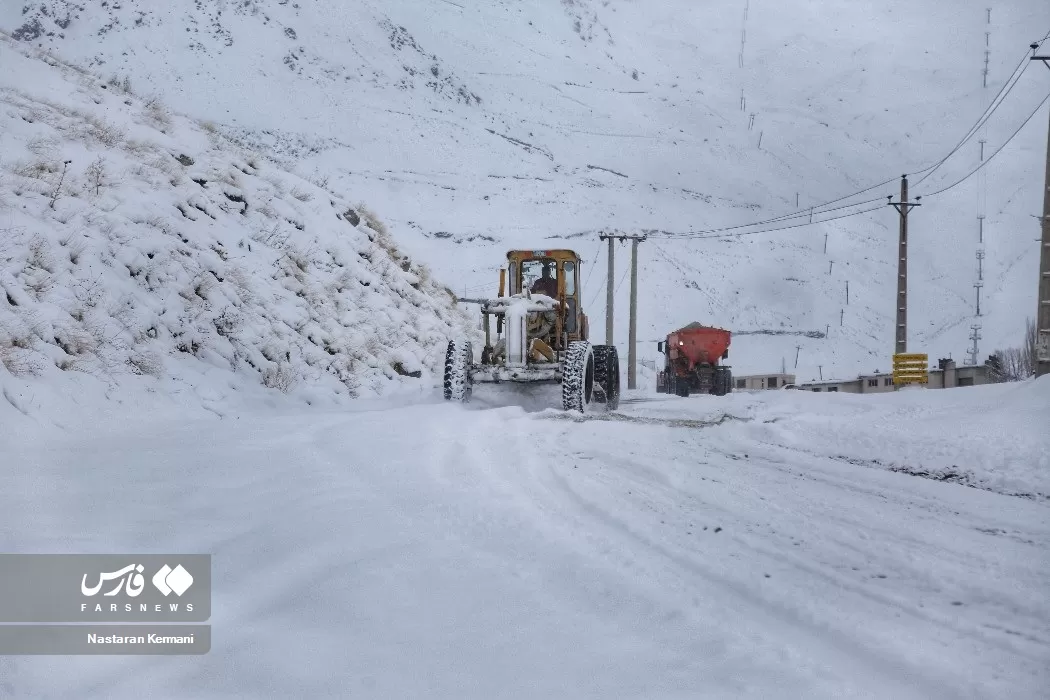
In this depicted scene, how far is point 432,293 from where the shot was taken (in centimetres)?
1908

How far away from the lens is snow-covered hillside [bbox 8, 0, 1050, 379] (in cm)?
7138

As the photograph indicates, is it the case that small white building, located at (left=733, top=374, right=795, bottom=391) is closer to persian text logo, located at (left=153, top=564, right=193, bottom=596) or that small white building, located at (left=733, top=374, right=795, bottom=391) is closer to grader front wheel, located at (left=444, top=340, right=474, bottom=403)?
grader front wheel, located at (left=444, top=340, right=474, bottom=403)

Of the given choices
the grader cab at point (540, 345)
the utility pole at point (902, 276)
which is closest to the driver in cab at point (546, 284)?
the grader cab at point (540, 345)

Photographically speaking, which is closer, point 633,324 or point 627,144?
point 633,324

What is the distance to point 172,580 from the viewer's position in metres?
2.48

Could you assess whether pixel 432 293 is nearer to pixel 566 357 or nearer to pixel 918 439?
pixel 566 357

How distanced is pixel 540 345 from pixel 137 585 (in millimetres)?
11664

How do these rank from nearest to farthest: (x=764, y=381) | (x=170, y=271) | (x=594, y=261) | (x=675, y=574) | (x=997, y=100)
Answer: (x=675, y=574) → (x=170, y=271) → (x=764, y=381) → (x=594, y=261) → (x=997, y=100)

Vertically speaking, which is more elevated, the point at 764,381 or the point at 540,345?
the point at 540,345

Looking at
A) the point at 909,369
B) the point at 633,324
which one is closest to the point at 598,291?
the point at 633,324

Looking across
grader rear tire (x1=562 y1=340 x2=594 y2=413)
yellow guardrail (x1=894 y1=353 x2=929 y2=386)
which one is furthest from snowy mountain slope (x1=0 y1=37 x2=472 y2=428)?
yellow guardrail (x1=894 y1=353 x2=929 y2=386)

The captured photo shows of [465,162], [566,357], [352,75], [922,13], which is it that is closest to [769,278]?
[465,162]

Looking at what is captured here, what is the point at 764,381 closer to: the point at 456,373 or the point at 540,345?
the point at 540,345

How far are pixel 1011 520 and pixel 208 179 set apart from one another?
532 inches
